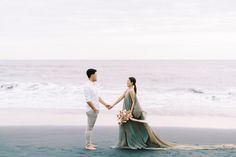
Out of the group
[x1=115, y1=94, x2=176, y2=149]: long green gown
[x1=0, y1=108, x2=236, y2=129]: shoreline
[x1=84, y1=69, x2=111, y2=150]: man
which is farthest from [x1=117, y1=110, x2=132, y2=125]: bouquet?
[x1=0, y1=108, x2=236, y2=129]: shoreline

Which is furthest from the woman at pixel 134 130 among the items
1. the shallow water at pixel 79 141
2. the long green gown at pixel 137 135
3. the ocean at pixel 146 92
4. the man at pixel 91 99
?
the ocean at pixel 146 92

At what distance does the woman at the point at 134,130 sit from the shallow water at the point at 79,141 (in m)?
0.30

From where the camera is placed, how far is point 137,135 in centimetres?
1116

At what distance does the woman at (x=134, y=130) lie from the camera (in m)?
11.1

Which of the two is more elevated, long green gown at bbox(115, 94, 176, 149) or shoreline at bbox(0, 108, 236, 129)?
shoreline at bbox(0, 108, 236, 129)

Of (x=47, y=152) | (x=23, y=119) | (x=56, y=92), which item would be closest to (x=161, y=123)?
(x=23, y=119)

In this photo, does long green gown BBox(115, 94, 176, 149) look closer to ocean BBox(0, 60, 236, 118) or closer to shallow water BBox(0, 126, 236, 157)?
shallow water BBox(0, 126, 236, 157)

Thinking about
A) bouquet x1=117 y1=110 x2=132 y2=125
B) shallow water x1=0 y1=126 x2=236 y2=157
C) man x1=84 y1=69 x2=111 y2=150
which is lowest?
shallow water x1=0 y1=126 x2=236 y2=157

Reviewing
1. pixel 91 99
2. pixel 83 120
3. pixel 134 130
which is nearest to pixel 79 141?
pixel 134 130

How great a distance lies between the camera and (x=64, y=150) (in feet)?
35.4

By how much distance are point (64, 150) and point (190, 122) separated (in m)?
6.38

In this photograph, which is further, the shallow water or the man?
the man

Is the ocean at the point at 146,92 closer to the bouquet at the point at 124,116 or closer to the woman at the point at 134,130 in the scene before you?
the woman at the point at 134,130

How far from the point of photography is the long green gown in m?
11.1
